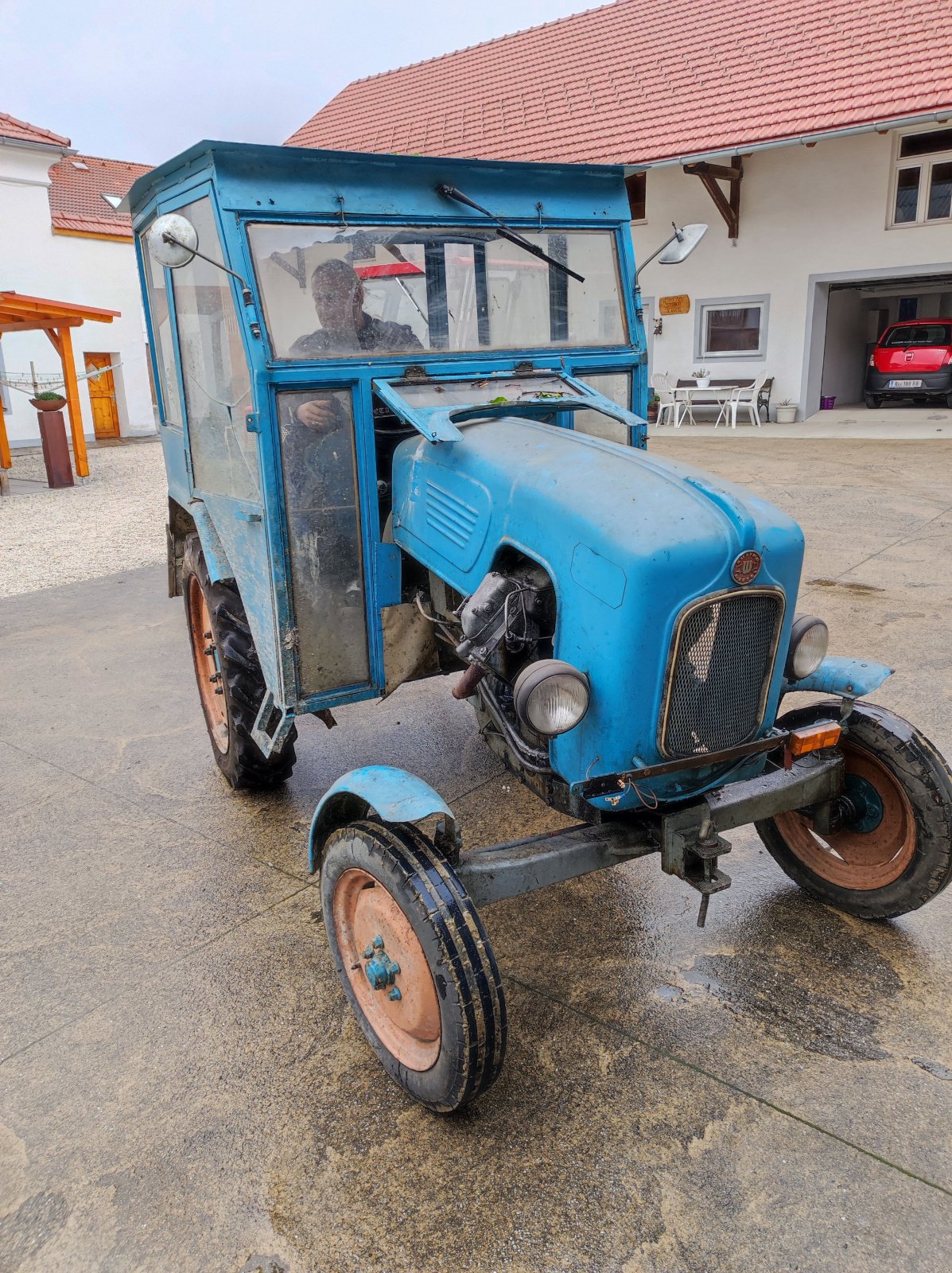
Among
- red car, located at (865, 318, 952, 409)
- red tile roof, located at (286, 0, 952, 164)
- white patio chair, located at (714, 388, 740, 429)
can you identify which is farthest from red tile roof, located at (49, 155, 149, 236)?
red car, located at (865, 318, 952, 409)

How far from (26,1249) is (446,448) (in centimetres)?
223

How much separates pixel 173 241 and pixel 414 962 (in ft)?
6.72

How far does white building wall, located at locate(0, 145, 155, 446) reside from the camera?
17.7 meters

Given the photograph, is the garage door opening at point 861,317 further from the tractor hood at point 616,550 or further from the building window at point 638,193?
the tractor hood at point 616,550

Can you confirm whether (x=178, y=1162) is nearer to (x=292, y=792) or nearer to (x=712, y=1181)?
(x=712, y=1181)

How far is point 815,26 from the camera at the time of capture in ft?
47.3

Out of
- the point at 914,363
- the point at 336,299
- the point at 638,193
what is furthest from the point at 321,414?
the point at 914,363

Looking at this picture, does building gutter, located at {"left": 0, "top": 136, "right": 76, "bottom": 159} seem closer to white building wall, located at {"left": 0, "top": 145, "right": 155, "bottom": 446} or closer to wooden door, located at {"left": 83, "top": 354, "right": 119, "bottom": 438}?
white building wall, located at {"left": 0, "top": 145, "right": 155, "bottom": 446}

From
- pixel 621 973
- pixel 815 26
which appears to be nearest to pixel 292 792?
pixel 621 973

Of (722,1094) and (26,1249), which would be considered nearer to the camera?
(26,1249)

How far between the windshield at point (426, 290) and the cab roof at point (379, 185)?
0.20 ft

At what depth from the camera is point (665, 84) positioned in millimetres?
15297

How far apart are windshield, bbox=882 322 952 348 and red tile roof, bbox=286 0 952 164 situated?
4.83 metres

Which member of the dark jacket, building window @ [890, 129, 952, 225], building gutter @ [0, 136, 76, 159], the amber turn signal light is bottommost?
the amber turn signal light
